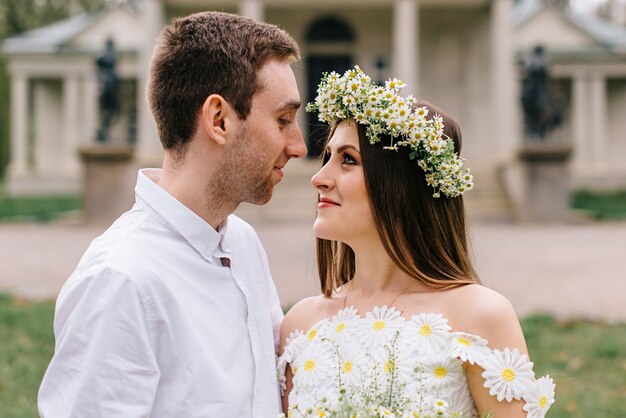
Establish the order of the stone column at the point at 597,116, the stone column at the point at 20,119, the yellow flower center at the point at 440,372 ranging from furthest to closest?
the stone column at the point at 20,119 < the stone column at the point at 597,116 < the yellow flower center at the point at 440,372

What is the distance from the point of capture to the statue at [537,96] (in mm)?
17562

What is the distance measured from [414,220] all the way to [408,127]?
0.31 meters

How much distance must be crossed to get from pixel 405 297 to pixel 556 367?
157 inches

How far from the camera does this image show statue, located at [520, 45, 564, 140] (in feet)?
57.6

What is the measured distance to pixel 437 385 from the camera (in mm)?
2420

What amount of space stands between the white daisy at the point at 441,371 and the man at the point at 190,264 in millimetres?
493

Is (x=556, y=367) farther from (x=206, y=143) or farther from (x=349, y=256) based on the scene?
(x=206, y=143)

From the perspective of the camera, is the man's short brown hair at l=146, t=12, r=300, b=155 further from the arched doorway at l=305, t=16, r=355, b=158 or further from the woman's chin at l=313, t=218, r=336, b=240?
the arched doorway at l=305, t=16, r=355, b=158

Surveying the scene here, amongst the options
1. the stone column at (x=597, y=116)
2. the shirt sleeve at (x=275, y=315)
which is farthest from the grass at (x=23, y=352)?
the stone column at (x=597, y=116)

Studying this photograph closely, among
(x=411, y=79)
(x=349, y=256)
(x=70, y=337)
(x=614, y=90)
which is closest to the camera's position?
(x=70, y=337)

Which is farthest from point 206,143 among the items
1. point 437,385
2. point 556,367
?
point 556,367

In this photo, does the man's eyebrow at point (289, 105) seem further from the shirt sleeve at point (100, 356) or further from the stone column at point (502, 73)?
the stone column at point (502, 73)

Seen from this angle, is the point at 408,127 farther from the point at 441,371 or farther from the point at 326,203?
the point at 441,371

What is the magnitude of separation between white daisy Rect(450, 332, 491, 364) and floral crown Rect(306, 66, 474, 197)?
0.49 m
